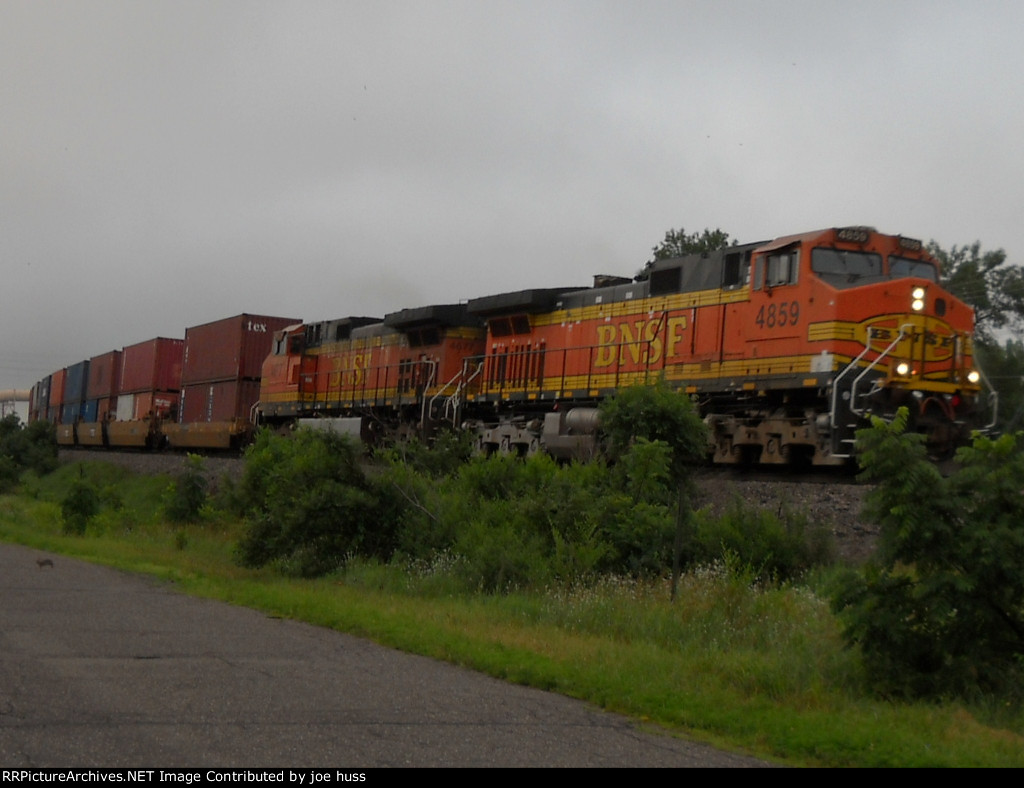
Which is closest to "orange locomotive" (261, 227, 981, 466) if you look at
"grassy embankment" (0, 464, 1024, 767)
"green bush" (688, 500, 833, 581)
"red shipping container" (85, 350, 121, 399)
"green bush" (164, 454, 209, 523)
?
"green bush" (688, 500, 833, 581)

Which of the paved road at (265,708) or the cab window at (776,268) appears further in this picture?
the cab window at (776,268)

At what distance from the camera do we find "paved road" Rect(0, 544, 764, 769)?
18.7 feet

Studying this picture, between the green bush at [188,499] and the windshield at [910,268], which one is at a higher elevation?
the windshield at [910,268]

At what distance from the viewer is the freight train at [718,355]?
16.3m

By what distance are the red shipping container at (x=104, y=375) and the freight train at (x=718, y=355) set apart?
70.2 feet

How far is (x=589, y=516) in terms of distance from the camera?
14.6m

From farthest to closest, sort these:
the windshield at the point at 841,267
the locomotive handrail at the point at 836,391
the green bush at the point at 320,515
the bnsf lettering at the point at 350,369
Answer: the bnsf lettering at the point at 350,369, the windshield at the point at 841,267, the green bush at the point at 320,515, the locomotive handrail at the point at 836,391

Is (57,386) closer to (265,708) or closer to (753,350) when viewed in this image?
(753,350)

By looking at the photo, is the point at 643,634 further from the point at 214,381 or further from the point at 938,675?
the point at 214,381

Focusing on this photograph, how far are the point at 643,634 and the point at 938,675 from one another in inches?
119

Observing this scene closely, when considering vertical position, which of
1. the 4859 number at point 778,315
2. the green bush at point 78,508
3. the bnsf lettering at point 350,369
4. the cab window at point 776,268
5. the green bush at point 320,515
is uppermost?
the cab window at point 776,268

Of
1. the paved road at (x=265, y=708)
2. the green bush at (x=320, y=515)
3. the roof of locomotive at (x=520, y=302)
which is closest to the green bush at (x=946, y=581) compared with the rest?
the paved road at (x=265, y=708)

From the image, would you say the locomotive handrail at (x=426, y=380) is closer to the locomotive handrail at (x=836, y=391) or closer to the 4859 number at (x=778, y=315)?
the 4859 number at (x=778, y=315)

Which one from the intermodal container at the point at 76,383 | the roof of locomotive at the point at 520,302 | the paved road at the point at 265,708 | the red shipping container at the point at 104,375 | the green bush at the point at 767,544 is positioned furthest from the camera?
the intermodal container at the point at 76,383
